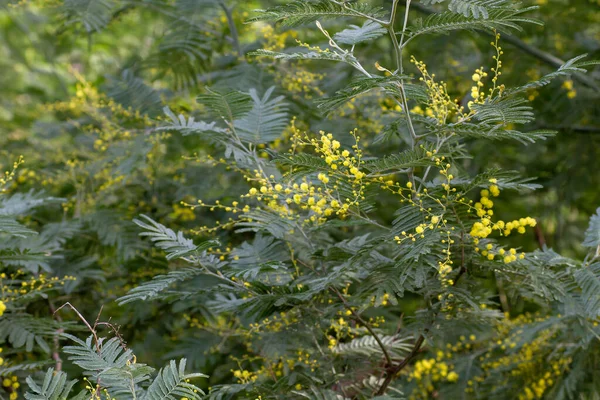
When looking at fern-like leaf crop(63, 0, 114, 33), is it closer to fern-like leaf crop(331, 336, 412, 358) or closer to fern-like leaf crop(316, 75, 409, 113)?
fern-like leaf crop(316, 75, 409, 113)

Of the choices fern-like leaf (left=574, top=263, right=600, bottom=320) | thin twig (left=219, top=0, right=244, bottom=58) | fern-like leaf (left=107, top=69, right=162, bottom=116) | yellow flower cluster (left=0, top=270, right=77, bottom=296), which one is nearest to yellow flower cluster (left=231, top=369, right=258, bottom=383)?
yellow flower cluster (left=0, top=270, right=77, bottom=296)

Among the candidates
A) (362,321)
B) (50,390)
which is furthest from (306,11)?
(50,390)

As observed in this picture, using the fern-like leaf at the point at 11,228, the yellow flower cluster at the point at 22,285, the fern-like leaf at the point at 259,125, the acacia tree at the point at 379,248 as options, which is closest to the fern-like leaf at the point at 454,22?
the acacia tree at the point at 379,248

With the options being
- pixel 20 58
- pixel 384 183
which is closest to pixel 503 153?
pixel 384 183

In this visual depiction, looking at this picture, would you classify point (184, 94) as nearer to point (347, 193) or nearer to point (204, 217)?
point (204, 217)

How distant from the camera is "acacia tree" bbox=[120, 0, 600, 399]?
1.67 meters

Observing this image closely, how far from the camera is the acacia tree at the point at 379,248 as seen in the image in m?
1.67

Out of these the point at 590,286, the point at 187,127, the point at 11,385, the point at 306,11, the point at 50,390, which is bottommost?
the point at 11,385

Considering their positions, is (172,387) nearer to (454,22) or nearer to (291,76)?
(454,22)

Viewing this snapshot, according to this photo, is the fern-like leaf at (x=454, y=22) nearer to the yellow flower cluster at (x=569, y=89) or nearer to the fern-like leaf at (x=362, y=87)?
the fern-like leaf at (x=362, y=87)

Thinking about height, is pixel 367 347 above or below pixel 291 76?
below

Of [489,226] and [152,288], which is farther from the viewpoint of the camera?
[152,288]

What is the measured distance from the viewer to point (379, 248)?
2.04m

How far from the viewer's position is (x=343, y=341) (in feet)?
7.88
